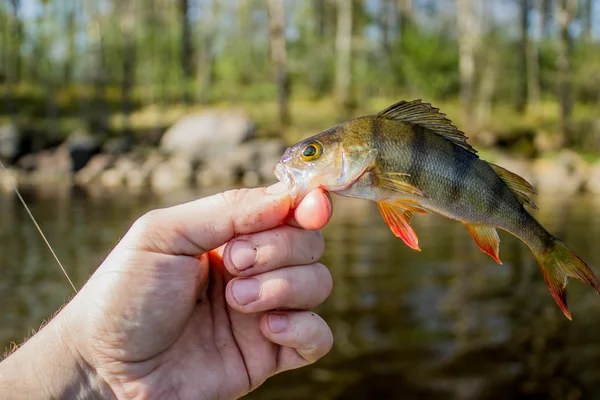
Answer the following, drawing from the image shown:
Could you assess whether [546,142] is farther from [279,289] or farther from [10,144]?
[279,289]

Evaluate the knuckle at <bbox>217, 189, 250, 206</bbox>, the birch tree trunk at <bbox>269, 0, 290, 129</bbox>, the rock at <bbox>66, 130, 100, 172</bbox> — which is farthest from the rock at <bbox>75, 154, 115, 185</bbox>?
the knuckle at <bbox>217, 189, 250, 206</bbox>

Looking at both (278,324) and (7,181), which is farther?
(7,181)

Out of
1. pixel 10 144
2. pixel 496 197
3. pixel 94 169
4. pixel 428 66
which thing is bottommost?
pixel 94 169

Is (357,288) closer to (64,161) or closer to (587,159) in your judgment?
(587,159)

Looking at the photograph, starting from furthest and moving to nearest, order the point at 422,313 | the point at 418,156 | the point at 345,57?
the point at 345,57, the point at 422,313, the point at 418,156

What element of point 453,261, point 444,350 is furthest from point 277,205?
point 453,261

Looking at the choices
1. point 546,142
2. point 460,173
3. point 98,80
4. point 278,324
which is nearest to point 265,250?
point 278,324
